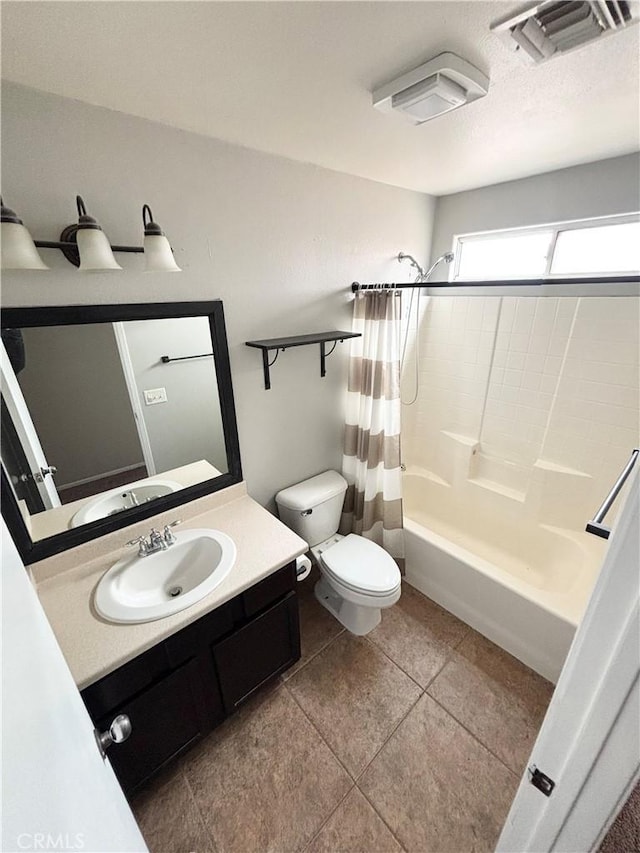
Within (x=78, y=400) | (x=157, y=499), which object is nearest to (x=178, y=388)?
(x=78, y=400)

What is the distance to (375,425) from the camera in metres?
1.96

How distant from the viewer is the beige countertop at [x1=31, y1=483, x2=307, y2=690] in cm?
100

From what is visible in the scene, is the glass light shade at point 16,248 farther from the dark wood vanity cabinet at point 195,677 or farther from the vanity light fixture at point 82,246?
the dark wood vanity cabinet at point 195,677

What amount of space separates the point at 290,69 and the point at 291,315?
35.1 inches

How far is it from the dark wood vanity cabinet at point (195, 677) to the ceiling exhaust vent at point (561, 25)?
1719mm

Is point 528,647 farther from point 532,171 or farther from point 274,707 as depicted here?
point 532,171

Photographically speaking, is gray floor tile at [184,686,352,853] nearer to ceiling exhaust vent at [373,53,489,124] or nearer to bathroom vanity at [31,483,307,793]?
bathroom vanity at [31,483,307,793]

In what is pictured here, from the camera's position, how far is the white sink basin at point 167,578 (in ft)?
3.67

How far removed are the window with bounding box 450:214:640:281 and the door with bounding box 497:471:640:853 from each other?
1.96m

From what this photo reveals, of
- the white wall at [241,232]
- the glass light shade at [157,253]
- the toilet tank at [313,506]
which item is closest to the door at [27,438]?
the white wall at [241,232]

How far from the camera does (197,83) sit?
3.05 feet

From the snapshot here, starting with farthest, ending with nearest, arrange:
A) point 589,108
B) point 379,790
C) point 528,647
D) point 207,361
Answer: point 528,647 < point 207,361 < point 379,790 < point 589,108

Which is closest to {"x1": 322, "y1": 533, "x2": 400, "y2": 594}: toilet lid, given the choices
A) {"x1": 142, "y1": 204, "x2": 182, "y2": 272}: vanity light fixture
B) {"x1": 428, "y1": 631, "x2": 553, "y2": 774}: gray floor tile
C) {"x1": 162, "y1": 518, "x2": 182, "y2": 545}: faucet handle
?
{"x1": 428, "y1": 631, "x2": 553, "y2": 774}: gray floor tile

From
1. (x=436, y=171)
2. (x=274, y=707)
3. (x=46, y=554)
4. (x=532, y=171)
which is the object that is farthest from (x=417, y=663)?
(x=532, y=171)
